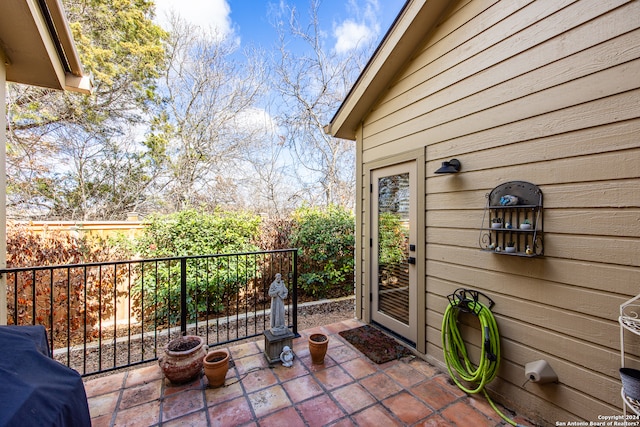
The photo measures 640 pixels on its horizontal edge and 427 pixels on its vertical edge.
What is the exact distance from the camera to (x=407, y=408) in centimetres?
191

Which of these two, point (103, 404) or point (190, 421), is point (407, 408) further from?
point (103, 404)

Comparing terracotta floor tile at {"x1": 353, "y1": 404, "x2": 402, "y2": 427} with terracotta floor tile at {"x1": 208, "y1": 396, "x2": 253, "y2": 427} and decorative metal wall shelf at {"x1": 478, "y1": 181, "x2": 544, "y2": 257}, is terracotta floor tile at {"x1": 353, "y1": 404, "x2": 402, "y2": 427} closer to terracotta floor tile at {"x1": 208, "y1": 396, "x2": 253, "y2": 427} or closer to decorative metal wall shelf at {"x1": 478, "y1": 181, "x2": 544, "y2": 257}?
terracotta floor tile at {"x1": 208, "y1": 396, "x2": 253, "y2": 427}

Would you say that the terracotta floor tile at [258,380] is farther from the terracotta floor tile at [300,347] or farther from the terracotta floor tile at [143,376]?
the terracotta floor tile at [143,376]

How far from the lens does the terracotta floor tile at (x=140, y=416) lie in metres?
1.78

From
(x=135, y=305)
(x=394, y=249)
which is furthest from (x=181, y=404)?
(x=135, y=305)

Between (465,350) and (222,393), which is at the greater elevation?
(465,350)

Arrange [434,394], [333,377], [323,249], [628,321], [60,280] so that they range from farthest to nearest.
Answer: [323,249]
[60,280]
[333,377]
[434,394]
[628,321]

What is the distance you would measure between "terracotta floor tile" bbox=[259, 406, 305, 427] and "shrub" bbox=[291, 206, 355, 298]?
2.69m

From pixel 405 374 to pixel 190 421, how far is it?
1.77m

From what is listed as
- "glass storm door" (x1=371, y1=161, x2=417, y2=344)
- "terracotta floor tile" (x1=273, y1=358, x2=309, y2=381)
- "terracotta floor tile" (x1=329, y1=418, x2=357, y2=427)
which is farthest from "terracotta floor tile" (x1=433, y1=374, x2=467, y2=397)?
"terracotta floor tile" (x1=273, y1=358, x2=309, y2=381)

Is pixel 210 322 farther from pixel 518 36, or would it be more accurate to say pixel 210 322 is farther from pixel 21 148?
pixel 21 148

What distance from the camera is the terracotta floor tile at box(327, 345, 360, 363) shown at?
2.60 m

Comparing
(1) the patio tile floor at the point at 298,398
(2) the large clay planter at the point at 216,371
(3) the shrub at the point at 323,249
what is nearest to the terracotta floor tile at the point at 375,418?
(1) the patio tile floor at the point at 298,398

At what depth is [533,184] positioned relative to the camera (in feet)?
5.92
